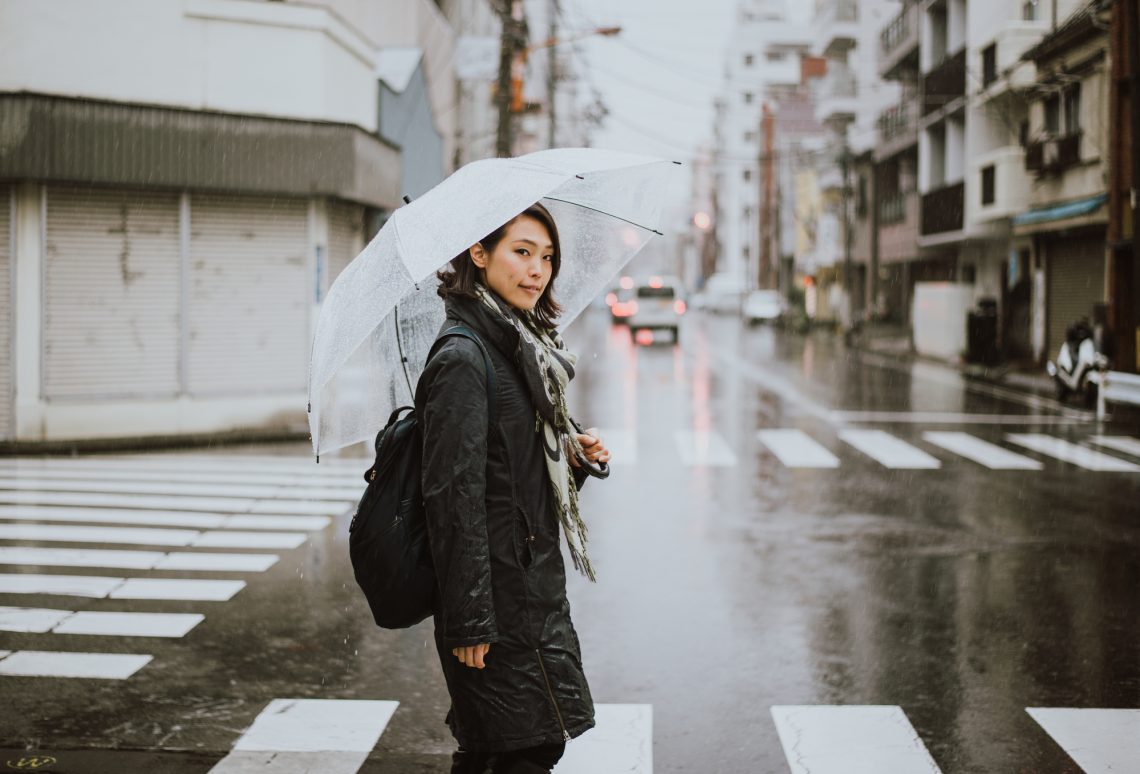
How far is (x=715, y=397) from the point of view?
864 inches

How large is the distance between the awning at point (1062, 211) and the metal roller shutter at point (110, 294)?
61.4ft

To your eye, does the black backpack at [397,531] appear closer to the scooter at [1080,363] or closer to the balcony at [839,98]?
the scooter at [1080,363]

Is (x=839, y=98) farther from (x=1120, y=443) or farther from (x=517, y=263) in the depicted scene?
(x=517, y=263)

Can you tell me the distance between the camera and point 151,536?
30.9 feet

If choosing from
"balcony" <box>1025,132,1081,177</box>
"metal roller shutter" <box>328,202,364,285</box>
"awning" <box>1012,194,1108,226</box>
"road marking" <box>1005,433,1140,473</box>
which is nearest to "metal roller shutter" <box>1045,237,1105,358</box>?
"awning" <box>1012,194,1108,226</box>

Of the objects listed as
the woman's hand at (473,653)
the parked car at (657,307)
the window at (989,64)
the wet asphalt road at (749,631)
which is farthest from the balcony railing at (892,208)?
the woman's hand at (473,653)

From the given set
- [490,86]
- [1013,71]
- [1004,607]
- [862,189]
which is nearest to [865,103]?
[862,189]

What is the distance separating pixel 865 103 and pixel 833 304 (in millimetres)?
11350

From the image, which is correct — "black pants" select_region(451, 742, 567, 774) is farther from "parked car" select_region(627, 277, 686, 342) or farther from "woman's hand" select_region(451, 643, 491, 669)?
"parked car" select_region(627, 277, 686, 342)

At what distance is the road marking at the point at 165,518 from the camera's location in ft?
32.4

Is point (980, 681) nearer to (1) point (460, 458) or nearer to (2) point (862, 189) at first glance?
(1) point (460, 458)

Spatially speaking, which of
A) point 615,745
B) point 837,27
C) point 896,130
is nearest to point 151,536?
point 615,745

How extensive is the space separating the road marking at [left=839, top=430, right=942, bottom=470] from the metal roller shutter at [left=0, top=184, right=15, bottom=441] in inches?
420

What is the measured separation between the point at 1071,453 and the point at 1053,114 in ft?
58.6
